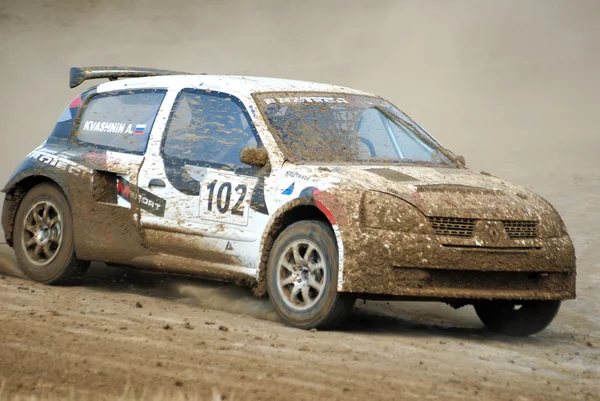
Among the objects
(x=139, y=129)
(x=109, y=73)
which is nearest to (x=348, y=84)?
(x=109, y=73)

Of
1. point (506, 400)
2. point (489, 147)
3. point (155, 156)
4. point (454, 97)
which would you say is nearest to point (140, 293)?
point (155, 156)

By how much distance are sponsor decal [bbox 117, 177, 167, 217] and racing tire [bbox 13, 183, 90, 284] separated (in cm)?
59

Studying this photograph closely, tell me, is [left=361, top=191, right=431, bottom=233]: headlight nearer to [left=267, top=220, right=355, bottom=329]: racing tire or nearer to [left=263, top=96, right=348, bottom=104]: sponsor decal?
[left=267, top=220, right=355, bottom=329]: racing tire

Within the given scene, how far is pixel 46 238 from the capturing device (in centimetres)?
972

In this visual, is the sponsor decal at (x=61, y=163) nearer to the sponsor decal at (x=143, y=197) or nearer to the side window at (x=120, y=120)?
the side window at (x=120, y=120)

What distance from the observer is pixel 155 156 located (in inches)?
353

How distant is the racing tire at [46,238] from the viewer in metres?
9.50

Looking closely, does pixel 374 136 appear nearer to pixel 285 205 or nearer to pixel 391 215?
pixel 285 205

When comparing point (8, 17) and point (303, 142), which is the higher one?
point (8, 17)

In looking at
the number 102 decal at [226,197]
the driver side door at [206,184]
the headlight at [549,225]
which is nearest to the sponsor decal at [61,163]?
the driver side door at [206,184]

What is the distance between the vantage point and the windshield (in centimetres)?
845

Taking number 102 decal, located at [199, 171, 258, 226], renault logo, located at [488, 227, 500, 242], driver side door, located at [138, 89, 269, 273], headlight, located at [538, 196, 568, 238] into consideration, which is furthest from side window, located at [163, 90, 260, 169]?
headlight, located at [538, 196, 568, 238]

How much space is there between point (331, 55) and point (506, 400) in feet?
74.7

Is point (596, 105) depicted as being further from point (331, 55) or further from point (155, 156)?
point (155, 156)
